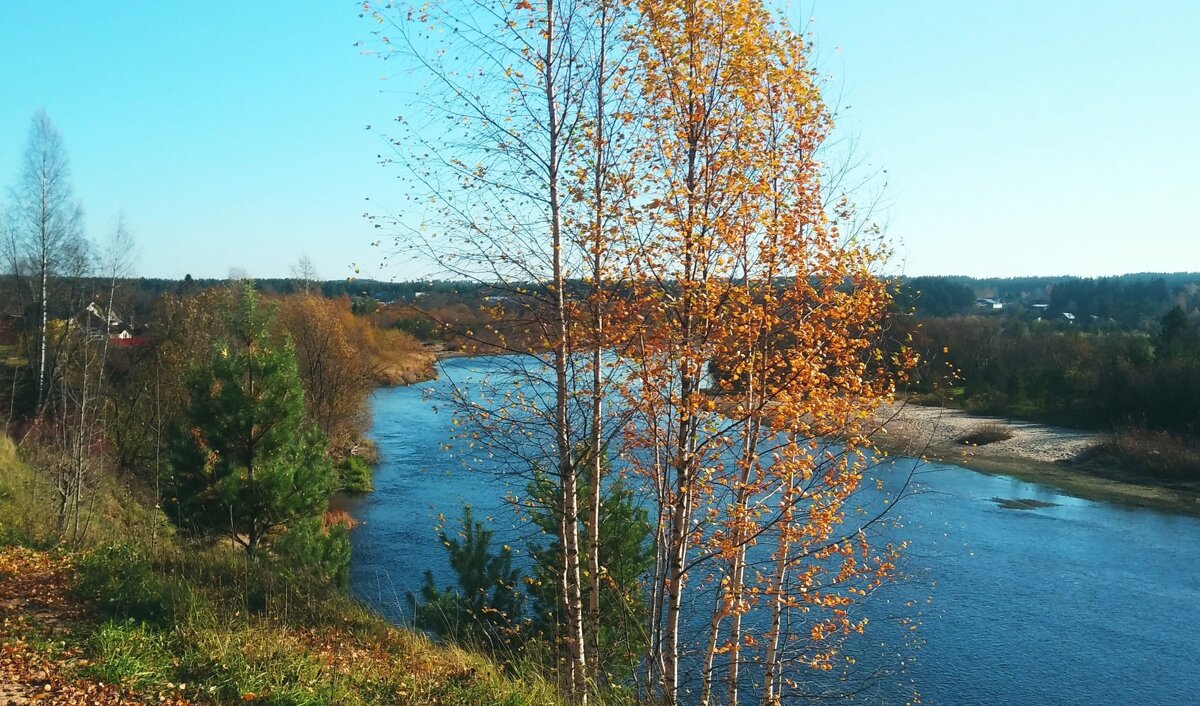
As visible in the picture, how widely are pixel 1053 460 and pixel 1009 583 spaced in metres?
17.4

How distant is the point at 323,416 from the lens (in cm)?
3012

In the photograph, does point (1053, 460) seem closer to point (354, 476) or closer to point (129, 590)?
point (354, 476)

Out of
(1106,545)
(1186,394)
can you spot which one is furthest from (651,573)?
(1186,394)

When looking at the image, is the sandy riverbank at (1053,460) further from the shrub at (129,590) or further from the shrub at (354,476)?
the shrub at (129,590)

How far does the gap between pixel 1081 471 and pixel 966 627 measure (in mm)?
19035

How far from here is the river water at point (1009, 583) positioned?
13797 mm

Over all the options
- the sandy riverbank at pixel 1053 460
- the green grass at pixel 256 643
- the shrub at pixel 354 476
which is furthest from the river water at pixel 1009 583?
the green grass at pixel 256 643

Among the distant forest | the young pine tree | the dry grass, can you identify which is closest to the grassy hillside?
the young pine tree

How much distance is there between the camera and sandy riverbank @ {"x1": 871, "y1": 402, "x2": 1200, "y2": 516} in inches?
1073

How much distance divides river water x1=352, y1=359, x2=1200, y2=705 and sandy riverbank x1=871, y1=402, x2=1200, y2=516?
1786mm

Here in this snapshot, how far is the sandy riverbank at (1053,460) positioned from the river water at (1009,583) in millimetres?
1786

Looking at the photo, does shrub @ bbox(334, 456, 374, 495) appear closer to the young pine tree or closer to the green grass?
the young pine tree

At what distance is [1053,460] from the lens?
33.1m

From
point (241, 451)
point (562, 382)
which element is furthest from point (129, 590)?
point (241, 451)
